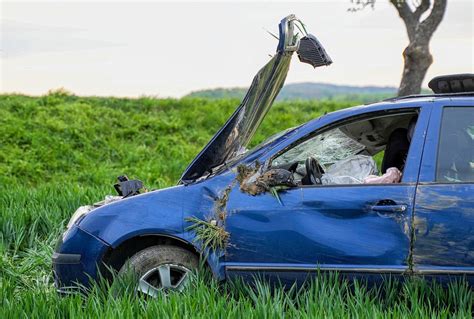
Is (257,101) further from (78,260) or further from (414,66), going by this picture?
(414,66)

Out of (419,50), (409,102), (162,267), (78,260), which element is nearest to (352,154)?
(409,102)

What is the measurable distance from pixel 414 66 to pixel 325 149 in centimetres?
1056

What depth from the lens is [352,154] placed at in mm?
6488

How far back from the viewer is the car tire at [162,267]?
5797mm

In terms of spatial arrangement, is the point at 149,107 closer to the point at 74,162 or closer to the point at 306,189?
the point at 74,162

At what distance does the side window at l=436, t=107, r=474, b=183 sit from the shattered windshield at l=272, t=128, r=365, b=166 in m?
0.84

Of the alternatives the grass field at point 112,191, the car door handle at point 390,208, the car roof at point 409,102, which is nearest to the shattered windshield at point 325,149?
the car roof at point 409,102

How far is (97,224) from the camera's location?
6.01 m

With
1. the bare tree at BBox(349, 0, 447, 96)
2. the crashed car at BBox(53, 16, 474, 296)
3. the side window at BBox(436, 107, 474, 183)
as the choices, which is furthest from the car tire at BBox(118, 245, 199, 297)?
the bare tree at BBox(349, 0, 447, 96)

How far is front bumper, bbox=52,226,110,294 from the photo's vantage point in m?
6.00

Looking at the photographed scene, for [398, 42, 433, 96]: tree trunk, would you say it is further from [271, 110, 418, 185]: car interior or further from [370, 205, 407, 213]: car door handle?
[370, 205, 407, 213]: car door handle

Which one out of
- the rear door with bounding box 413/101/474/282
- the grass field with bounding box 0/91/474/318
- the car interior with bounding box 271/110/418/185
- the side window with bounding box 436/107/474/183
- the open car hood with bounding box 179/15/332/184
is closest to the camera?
the grass field with bounding box 0/91/474/318

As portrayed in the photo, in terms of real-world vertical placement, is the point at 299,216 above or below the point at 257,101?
below

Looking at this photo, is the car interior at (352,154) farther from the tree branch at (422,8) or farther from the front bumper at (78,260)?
the tree branch at (422,8)
